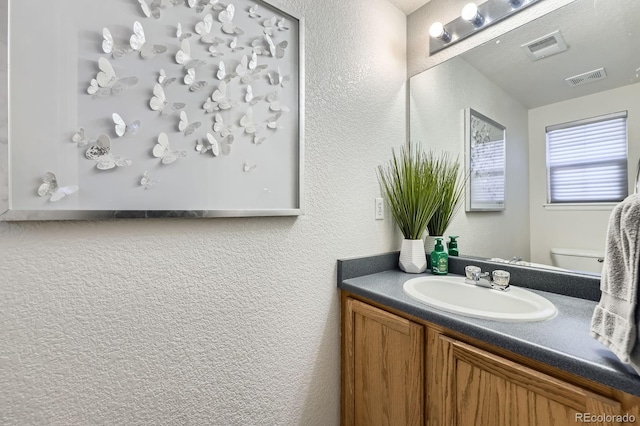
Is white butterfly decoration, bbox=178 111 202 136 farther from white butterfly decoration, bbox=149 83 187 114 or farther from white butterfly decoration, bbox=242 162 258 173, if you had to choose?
white butterfly decoration, bbox=242 162 258 173

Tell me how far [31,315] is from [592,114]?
1.76m

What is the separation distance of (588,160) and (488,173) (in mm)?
362

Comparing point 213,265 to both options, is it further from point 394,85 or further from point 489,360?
point 394,85

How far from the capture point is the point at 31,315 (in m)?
0.61

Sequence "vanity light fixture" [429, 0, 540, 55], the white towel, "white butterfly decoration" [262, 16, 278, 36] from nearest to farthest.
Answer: the white towel → "white butterfly decoration" [262, 16, 278, 36] → "vanity light fixture" [429, 0, 540, 55]

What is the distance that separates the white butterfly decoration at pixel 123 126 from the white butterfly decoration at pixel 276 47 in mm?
518

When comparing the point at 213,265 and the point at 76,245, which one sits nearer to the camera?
the point at 76,245

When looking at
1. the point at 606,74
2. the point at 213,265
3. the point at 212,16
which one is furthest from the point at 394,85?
the point at 213,265

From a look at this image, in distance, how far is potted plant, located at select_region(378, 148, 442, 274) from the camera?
129 cm

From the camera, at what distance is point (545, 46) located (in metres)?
1.08

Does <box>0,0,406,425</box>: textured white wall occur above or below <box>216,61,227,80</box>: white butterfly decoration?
below

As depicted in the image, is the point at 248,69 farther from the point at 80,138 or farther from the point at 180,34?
the point at 80,138

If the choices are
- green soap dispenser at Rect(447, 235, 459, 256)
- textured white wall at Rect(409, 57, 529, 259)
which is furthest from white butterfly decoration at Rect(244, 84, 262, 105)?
green soap dispenser at Rect(447, 235, 459, 256)

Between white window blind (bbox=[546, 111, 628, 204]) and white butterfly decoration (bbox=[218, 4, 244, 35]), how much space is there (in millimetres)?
1229
